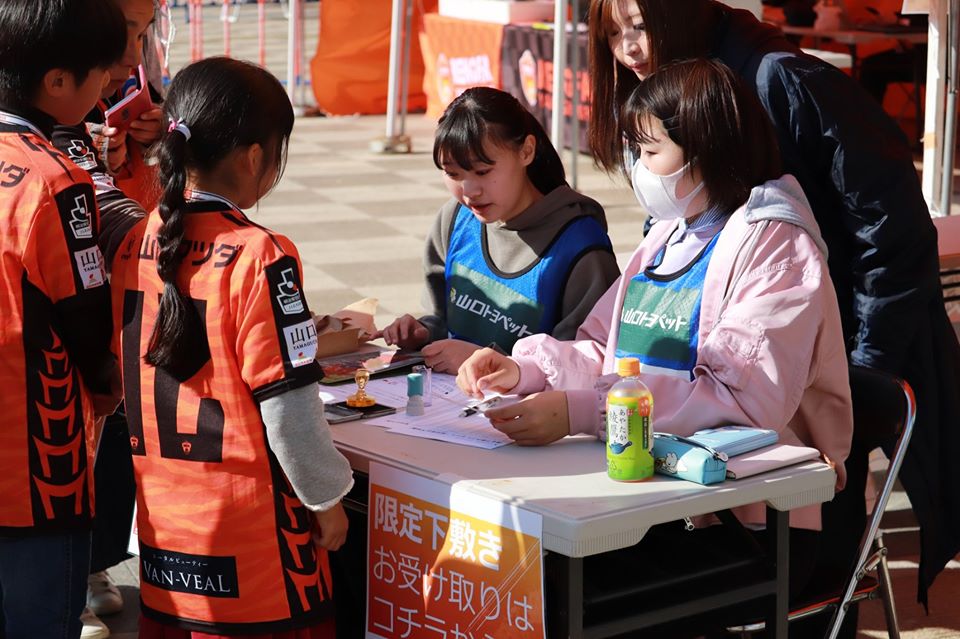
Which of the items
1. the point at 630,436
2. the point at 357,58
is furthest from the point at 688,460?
the point at 357,58

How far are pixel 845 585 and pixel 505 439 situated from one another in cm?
72

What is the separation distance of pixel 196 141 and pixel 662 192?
0.84 metres

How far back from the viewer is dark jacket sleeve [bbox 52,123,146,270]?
2330 millimetres

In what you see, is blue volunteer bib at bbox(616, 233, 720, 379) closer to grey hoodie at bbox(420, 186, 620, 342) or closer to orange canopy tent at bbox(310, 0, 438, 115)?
grey hoodie at bbox(420, 186, 620, 342)

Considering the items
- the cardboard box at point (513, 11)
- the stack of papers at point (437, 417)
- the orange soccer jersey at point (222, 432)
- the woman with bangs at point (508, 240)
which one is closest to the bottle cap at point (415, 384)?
the stack of papers at point (437, 417)

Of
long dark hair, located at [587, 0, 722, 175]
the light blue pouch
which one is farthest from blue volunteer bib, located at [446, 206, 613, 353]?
the light blue pouch

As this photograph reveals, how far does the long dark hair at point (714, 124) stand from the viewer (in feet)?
7.45

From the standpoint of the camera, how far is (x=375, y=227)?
807cm

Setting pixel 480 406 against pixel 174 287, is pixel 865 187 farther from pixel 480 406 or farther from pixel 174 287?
pixel 174 287

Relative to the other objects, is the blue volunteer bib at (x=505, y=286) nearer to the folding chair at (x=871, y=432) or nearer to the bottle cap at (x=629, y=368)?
the folding chair at (x=871, y=432)

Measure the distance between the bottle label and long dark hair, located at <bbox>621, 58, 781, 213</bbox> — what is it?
49 centimetres

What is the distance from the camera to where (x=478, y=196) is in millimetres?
2826

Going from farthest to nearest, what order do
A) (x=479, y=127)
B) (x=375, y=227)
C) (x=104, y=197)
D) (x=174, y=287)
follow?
(x=375, y=227), (x=479, y=127), (x=104, y=197), (x=174, y=287)

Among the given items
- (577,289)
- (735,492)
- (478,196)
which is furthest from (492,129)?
(735,492)
